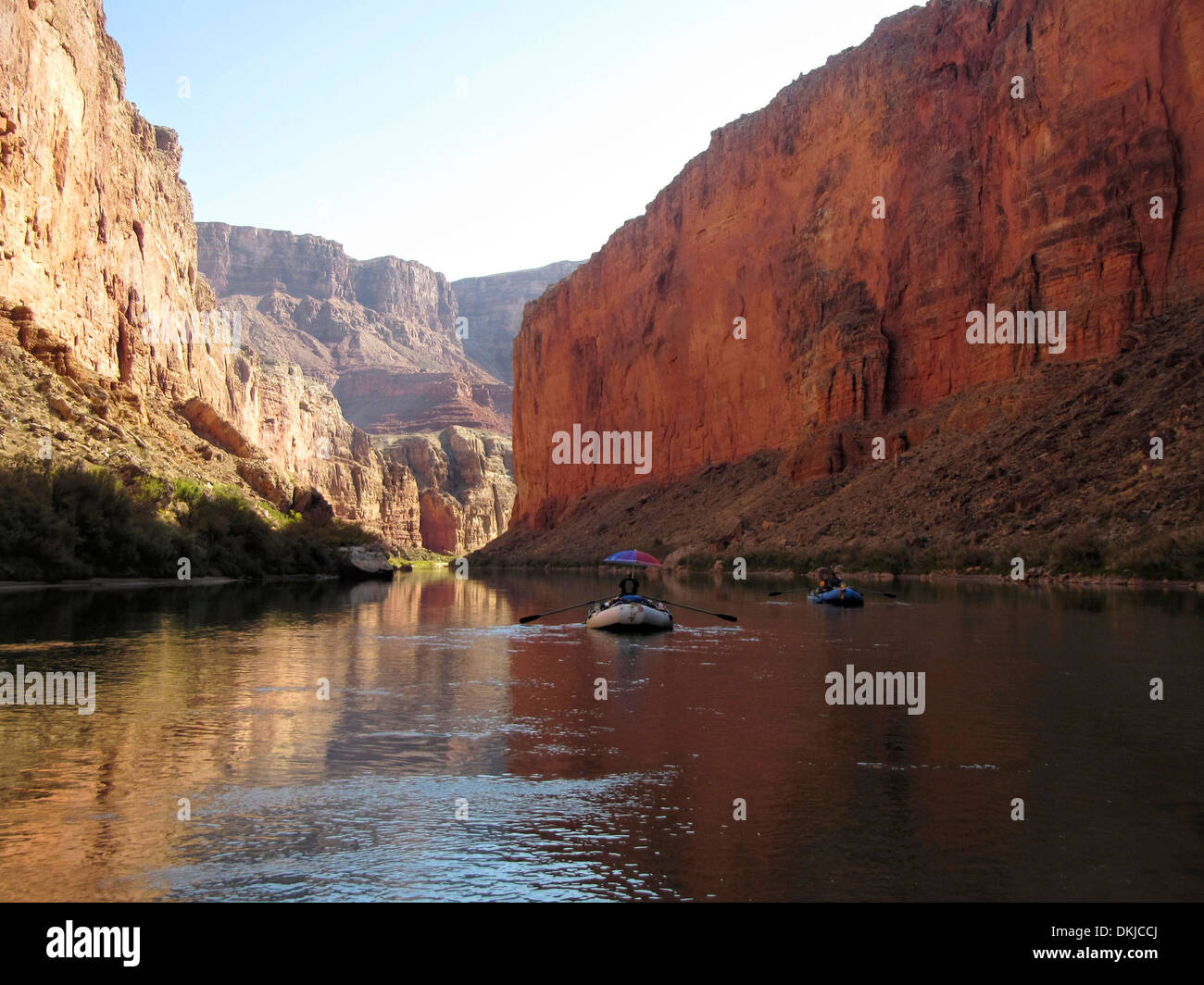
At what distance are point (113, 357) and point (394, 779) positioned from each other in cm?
6266

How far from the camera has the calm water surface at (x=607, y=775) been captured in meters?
6.21

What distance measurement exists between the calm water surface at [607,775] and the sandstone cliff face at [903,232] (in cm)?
3749

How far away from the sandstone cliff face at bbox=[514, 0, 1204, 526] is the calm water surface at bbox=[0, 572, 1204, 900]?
3749 cm

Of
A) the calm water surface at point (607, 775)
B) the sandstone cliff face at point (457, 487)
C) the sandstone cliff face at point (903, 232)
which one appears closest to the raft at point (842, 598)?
the calm water surface at point (607, 775)

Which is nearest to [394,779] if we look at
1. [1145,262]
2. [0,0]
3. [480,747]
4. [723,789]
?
[480,747]

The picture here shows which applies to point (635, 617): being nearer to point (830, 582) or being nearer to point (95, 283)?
point (830, 582)

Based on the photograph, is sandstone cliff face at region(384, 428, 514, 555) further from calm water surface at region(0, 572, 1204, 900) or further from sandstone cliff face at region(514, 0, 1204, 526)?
calm water surface at region(0, 572, 1204, 900)

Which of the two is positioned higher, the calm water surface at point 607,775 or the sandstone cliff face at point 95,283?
the sandstone cliff face at point 95,283

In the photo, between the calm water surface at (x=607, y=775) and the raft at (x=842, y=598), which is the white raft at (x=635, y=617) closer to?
the calm water surface at (x=607, y=775)

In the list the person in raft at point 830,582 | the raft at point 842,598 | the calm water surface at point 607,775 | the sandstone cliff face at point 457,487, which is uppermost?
the sandstone cliff face at point 457,487

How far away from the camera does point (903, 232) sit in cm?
6444

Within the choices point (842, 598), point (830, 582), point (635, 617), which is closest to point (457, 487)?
point (830, 582)

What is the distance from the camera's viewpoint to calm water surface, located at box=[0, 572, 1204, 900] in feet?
20.4

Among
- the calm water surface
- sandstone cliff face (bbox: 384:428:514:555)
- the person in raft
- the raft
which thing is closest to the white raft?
the calm water surface
